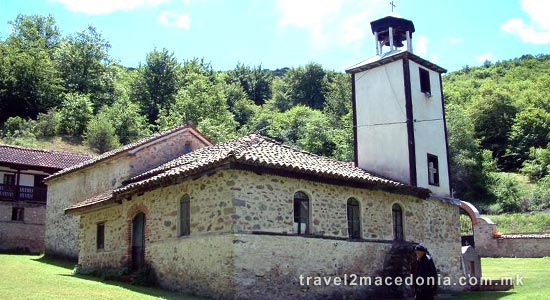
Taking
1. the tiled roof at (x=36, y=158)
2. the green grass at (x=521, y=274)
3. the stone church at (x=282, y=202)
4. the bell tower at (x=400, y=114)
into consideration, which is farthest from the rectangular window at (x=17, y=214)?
the green grass at (x=521, y=274)

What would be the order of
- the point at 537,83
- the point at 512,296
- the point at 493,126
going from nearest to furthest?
the point at 512,296 < the point at 493,126 < the point at 537,83

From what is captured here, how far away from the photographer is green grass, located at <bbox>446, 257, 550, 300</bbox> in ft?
57.9

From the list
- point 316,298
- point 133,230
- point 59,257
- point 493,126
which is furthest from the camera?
point 493,126

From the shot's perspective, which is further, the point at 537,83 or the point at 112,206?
the point at 537,83

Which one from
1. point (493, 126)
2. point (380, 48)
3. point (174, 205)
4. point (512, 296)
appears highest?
point (493, 126)

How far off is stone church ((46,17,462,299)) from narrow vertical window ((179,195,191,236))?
33mm

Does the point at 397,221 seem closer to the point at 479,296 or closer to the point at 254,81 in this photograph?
the point at 479,296

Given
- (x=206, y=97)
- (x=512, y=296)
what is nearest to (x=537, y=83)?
(x=206, y=97)

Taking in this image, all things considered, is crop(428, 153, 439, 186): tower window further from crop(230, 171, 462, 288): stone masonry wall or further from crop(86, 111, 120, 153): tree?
crop(86, 111, 120, 153): tree

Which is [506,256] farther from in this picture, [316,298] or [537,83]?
[537,83]

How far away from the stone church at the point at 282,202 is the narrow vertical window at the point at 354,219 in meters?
0.03

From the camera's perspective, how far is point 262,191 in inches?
602

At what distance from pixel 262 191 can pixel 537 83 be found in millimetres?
73809

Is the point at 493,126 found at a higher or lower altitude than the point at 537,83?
lower
